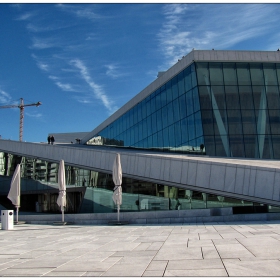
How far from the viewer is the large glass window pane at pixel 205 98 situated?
91.0 ft

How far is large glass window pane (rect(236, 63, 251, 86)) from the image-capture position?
1147 inches

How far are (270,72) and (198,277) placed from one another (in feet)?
89.0

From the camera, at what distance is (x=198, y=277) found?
19.0 ft

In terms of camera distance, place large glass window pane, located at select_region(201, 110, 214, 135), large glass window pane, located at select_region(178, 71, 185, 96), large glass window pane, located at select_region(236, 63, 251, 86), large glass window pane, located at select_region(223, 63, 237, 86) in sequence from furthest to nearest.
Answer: large glass window pane, located at select_region(178, 71, 185, 96) → large glass window pane, located at select_region(236, 63, 251, 86) → large glass window pane, located at select_region(223, 63, 237, 86) → large glass window pane, located at select_region(201, 110, 214, 135)

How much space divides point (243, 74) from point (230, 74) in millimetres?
1135

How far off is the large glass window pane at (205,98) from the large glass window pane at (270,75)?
17.6 feet

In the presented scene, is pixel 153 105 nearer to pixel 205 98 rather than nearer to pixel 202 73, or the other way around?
pixel 202 73

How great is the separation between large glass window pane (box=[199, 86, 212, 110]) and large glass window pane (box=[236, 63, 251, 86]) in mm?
3132

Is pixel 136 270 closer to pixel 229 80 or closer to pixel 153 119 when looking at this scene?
pixel 229 80

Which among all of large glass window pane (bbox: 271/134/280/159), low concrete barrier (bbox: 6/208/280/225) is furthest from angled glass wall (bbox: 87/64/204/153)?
low concrete barrier (bbox: 6/208/280/225)

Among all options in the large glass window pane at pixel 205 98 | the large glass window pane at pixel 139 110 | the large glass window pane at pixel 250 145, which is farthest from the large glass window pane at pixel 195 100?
the large glass window pane at pixel 139 110

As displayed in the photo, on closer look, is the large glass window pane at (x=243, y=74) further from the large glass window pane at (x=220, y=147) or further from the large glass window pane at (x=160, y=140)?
the large glass window pane at (x=160, y=140)

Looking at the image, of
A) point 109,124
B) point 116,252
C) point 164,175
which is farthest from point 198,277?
point 109,124

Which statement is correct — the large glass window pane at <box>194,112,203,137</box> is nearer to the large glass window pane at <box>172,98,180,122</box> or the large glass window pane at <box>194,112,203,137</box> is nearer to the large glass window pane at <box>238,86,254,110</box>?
the large glass window pane at <box>172,98,180,122</box>
